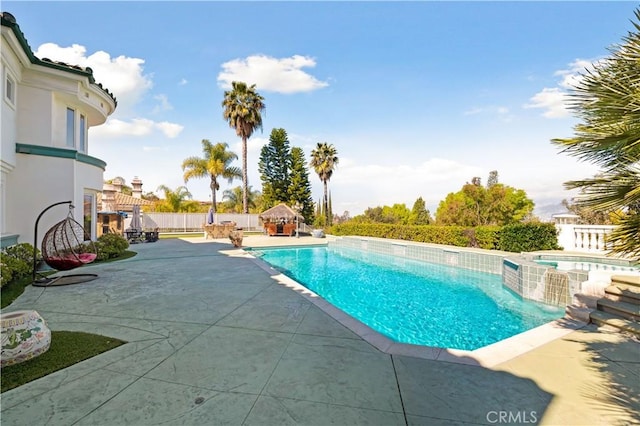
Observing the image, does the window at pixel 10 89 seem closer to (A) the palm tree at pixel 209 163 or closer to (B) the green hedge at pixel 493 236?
(B) the green hedge at pixel 493 236

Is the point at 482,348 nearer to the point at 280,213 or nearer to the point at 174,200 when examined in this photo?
the point at 280,213

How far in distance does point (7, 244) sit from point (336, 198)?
26.8 meters

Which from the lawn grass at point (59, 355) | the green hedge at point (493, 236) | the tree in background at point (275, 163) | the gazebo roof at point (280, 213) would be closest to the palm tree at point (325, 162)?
the tree in background at point (275, 163)

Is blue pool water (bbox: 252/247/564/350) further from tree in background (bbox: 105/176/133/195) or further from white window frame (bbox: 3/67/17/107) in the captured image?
tree in background (bbox: 105/176/133/195)

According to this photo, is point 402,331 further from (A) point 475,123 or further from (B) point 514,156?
(A) point 475,123

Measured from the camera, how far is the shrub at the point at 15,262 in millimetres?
6232

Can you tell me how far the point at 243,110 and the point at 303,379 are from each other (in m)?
26.4

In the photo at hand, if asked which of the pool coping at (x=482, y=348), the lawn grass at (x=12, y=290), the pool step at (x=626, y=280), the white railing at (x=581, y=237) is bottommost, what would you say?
the pool coping at (x=482, y=348)

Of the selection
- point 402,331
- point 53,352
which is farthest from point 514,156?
point 53,352

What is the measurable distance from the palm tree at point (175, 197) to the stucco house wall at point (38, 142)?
1651 cm

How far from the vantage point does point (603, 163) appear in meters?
2.91

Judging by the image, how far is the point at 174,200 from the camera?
2653cm

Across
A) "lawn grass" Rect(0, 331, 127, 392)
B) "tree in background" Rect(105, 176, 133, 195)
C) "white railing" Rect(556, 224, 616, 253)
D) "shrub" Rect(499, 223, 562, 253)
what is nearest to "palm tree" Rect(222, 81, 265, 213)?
"shrub" Rect(499, 223, 562, 253)

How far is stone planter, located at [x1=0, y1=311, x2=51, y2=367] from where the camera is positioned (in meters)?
3.02
